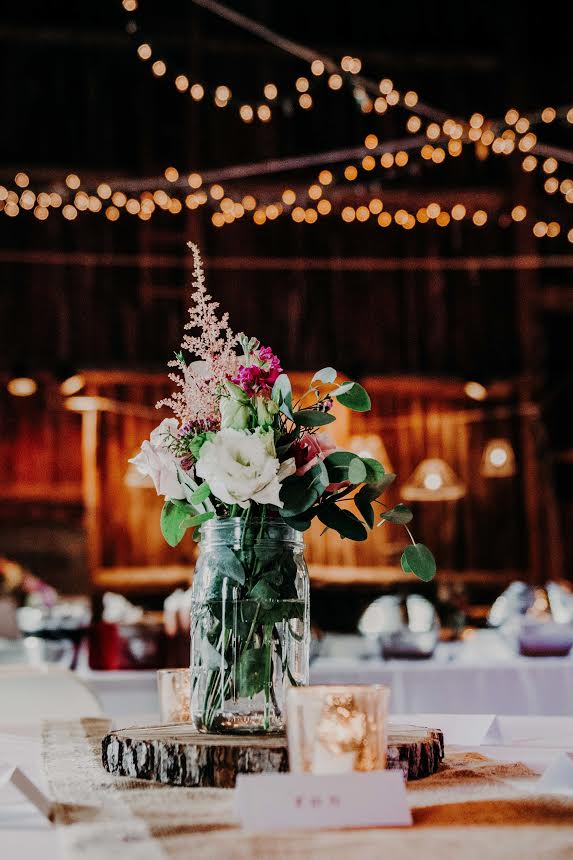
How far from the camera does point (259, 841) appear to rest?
0.79 meters

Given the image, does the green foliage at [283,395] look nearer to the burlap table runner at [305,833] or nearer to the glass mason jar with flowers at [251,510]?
the glass mason jar with flowers at [251,510]

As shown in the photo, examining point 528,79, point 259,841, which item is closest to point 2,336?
point 528,79

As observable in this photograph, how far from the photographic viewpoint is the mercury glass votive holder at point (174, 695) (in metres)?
1.40

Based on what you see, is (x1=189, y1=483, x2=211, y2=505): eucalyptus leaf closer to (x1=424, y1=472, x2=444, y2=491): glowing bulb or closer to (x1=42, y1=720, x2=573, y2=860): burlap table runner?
(x1=42, y1=720, x2=573, y2=860): burlap table runner

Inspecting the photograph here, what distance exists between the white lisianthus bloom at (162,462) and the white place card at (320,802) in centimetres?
49

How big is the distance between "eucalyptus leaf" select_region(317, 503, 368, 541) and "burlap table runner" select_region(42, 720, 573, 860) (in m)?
0.29

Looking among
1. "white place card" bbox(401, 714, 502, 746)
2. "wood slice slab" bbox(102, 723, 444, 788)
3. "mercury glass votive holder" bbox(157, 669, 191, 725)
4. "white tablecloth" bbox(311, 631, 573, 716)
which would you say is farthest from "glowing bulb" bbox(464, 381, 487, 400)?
"wood slice slab" bbox(102, 723, 444, 788)

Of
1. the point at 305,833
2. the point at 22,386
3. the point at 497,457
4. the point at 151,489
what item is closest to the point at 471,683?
the point at 305,833

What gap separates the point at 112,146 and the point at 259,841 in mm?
8425

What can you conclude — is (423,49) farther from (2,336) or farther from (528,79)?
(2,336)

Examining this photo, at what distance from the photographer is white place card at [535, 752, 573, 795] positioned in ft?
3.27

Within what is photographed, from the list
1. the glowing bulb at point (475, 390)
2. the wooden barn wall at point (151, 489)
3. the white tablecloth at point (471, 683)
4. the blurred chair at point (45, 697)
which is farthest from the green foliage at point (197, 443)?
the glowing bulb at point (475, 390)

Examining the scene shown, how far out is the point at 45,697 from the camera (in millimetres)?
2164

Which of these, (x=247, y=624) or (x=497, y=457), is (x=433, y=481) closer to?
(x=497, y=457)
